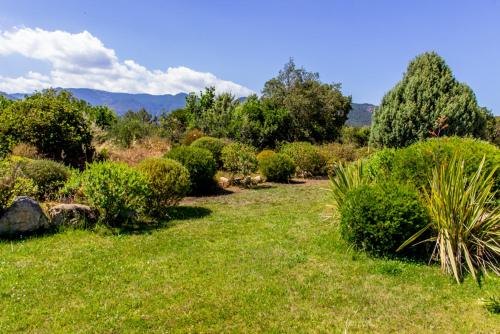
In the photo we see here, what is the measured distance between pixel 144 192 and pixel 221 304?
362cm

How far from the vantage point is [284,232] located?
6.84m

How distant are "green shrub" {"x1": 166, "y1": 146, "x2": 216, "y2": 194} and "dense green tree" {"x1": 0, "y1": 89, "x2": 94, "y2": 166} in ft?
11.7

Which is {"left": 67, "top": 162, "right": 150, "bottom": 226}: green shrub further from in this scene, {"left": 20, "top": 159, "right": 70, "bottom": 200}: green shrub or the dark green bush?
the dark green bush

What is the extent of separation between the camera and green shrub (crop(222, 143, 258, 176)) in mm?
12719

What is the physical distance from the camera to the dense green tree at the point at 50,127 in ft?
35.1

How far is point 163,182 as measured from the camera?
757 centimetres

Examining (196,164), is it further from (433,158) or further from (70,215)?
(433,158)

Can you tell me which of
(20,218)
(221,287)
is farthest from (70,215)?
(221,287)

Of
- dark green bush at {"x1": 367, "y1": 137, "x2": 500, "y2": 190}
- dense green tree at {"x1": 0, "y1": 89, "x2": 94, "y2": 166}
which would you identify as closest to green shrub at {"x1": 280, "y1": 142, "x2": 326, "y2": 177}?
dense green tree at {"x1": 0, "y1": 89, "x2": 94, "y2": 166}

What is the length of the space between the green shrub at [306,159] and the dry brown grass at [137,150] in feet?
18.6

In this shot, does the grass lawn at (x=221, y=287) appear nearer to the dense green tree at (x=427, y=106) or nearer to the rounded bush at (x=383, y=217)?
the rounded bush at (x=383, y=217)

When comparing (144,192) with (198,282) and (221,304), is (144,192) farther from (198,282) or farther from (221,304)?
(221,304)

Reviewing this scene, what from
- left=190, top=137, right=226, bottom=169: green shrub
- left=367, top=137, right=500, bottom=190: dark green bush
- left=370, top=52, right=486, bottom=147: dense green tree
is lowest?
left=190, top=137, right=226, bottom=169: green shrub

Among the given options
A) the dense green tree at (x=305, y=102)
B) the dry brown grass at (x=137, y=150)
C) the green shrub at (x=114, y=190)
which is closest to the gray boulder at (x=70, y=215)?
the green shrub at (x=114, y=190)
